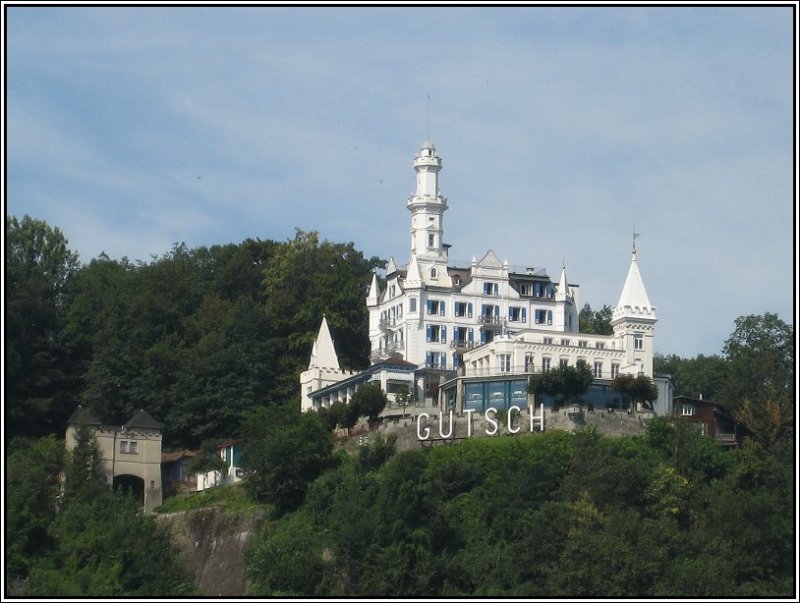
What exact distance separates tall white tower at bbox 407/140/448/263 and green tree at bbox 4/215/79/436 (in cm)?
2019

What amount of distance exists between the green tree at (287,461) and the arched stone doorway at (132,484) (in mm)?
5863

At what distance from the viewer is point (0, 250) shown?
78312 millimetres

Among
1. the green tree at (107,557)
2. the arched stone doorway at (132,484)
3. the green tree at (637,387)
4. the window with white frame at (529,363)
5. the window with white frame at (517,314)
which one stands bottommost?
the green tree at (107,557)

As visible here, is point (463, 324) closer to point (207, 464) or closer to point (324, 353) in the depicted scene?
point (324, 353)

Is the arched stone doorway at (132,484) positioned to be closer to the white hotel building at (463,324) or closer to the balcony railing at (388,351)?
the white hotel building at (463,324)

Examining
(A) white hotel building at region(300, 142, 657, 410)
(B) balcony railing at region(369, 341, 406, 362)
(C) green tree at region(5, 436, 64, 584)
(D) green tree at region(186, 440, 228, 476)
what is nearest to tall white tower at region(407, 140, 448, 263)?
(A) white hotel building at region(300, 142, 657, 410)

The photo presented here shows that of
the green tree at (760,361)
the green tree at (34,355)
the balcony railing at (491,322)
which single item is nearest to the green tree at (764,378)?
the green tree at (760,361)

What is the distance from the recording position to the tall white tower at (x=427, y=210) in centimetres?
11344

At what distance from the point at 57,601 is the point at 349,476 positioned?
20.6 m

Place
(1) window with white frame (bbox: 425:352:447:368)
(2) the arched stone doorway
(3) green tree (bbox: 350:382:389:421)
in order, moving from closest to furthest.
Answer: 1. (2) the arched stone doorway
2. (3) green tree (bbox: 350:382:389:421)
3. (1) window with white frame (bbox: 425:352:447:368)

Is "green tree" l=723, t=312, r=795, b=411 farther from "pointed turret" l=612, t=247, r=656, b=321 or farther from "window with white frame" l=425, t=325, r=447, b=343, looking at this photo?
"window with white frame" l=425, t=325, r=447, b=343

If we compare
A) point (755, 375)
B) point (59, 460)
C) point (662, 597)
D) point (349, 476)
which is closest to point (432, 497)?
point (349, 476)

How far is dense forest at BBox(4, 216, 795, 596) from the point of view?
279ft

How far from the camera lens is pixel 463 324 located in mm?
109375
